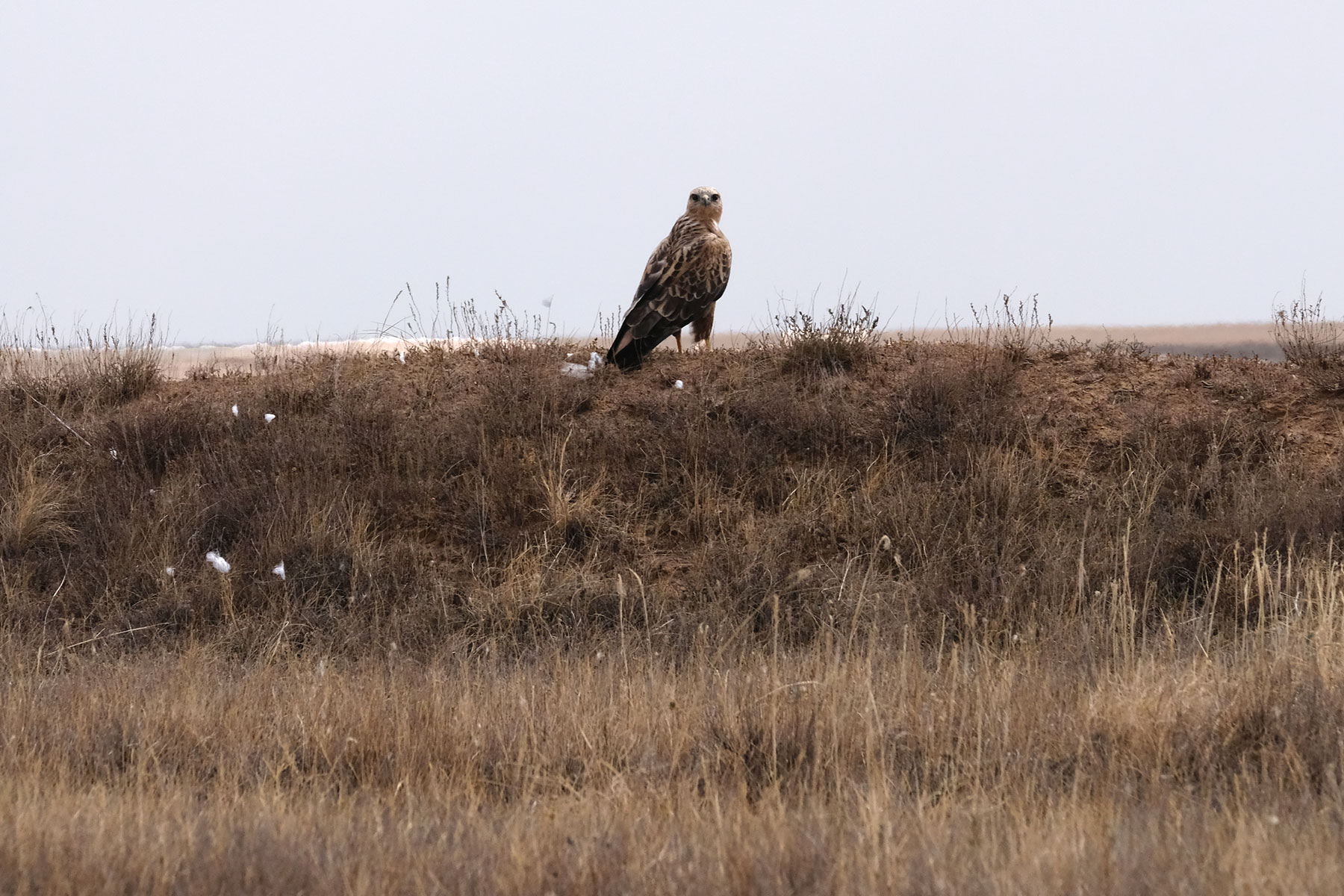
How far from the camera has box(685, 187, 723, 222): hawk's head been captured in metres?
10.5

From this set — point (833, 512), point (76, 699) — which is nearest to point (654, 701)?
point (76, 699)

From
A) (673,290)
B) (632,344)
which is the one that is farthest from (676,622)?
(673,290)

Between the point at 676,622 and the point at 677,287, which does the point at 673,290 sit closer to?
the point at 677,287

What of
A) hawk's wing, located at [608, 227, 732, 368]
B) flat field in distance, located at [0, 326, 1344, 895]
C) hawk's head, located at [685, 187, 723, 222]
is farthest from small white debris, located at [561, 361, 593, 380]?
hawk's head, located at [685, 187, 723, 222]

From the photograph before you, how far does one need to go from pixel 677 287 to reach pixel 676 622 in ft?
11.3

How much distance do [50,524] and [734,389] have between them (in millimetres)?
5560

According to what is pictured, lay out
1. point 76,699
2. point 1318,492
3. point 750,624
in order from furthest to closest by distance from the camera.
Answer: point 1318,492, point 750,624, point 76,699

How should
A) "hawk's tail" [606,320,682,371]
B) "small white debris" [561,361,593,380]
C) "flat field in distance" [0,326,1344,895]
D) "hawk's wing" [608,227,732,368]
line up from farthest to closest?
"small white debris" [561,361,593,380], "hawk's tail" [606,320,682,371], "hawk's wing" [608,227,732,368], "flat field in distance" [0,326,1344,895]

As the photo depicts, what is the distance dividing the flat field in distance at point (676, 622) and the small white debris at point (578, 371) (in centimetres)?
17

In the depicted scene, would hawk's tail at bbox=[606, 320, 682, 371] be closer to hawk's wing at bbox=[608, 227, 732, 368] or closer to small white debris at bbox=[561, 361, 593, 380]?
hawk's wing at bbox=[608, 227, 732, 368]

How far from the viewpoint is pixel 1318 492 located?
8281 mm

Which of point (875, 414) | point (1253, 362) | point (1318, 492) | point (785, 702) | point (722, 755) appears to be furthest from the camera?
point (1253, 362)

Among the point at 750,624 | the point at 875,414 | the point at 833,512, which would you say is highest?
the point at 875,414

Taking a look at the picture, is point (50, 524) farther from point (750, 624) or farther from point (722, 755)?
point (722, 755)
